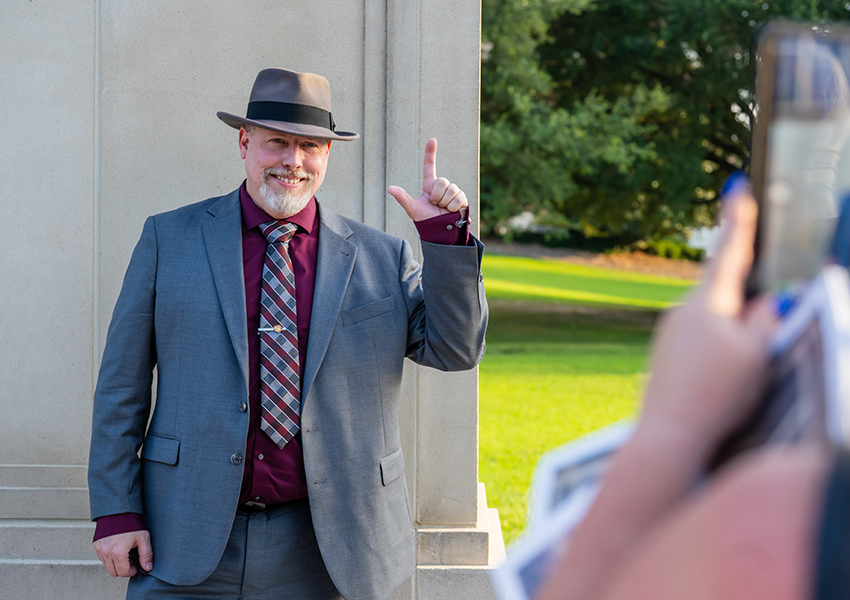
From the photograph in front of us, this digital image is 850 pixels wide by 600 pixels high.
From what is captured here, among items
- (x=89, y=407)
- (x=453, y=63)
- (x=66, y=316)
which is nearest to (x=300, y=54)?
(x=453, y=63)

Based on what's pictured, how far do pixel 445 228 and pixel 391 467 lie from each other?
739 mm

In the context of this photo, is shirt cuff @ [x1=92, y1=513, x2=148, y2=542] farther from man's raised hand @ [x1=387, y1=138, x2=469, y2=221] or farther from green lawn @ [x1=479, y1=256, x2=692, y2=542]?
→ green lawn @ [x1=479, y1=256, x2=692, y2=542]

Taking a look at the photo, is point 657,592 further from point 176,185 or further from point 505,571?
point 176,185

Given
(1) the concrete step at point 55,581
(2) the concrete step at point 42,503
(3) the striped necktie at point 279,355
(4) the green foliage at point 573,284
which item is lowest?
(4) the green foliage at point 573,284

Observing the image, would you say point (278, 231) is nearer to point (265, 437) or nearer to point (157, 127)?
point (265, 437)

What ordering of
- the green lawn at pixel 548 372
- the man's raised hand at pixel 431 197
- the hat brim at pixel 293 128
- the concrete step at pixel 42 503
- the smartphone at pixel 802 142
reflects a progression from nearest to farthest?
the smartphone at pixel 802 142
the man's raised hand at pixel 431 197
the hat brim at pixel 293 128
the concrete step at pixel 42 503
the green lawn at pixel 548 372

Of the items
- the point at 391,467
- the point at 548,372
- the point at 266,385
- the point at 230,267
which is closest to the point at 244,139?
the point at 230,267

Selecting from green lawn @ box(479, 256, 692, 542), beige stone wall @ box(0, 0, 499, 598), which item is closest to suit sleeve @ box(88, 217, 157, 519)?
beige stone wall @ box(0, 0, 499, 598)

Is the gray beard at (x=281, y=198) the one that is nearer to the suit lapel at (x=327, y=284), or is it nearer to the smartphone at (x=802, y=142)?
the suit lapel at (x=327, y=284)

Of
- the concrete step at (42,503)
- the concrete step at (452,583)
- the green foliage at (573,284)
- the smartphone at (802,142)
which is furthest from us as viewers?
the green foliage at (573,284)

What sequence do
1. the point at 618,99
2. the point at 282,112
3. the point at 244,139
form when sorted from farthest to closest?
the point at 618,99 < the point at 244,139 < the point at 282,112

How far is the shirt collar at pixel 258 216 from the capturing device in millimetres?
2584

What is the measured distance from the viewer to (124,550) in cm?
241

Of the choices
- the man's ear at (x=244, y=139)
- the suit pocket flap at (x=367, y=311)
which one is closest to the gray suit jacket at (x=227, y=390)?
the suit pocket flap at (x=367, y=311)
